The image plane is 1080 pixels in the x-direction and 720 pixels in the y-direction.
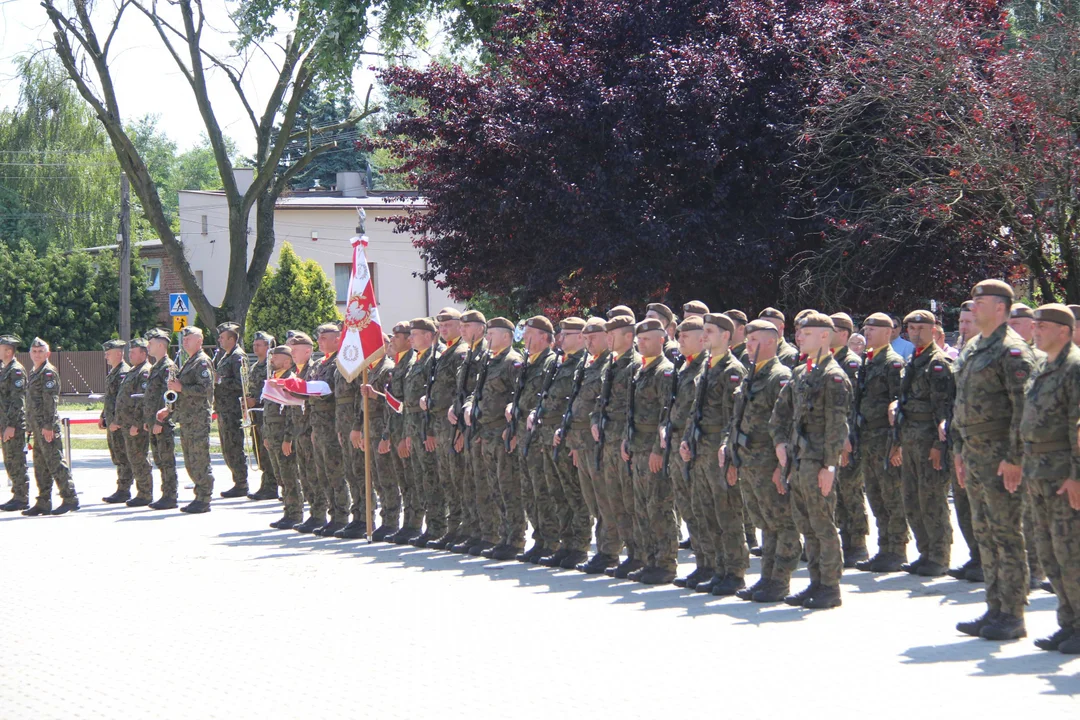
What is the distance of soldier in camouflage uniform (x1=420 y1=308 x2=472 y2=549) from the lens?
12312mm

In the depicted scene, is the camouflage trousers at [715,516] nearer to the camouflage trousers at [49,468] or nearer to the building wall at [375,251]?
the camouflage trousers at [49,468]

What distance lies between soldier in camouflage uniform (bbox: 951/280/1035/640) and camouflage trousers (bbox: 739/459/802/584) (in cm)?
142

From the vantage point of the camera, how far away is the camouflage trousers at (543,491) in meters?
11.4

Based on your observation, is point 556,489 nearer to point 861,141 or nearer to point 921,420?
point 921,420

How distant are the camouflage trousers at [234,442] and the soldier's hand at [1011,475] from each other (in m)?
11.8

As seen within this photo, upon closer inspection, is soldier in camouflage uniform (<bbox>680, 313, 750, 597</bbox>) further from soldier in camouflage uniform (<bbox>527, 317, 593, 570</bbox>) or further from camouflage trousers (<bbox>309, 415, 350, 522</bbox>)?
camouflage trousers (<bbox>309, 415, 350, 522</bbox>)

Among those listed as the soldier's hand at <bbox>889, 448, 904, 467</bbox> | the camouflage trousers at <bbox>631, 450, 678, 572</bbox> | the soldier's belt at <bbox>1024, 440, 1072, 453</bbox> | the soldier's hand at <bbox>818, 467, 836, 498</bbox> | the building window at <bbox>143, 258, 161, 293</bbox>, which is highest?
the building window at <bbox>143, 258, 161, 293</bbox>

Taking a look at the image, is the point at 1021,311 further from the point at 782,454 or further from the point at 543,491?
the point at 543,491

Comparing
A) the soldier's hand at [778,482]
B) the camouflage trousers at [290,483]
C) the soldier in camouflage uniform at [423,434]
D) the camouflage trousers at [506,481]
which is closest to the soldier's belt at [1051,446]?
the soldier's hand at [778,482]

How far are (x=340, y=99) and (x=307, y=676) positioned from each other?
2037 centimetres

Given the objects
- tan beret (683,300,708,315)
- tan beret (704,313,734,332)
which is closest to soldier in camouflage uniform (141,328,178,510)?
tan beret (683,300,708,315)

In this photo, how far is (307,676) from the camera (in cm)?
732

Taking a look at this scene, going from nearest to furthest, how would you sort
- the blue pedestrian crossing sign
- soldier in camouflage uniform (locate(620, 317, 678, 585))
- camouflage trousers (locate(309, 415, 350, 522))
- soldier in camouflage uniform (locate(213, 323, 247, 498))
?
1. soldier in camouflage uniform (locate(620, 317, 678, 585))
2. camouflage trousers (locate(309, 415, 350, 522))
3. soldier in camouflage uniform (locate(213, 323, 247, 498))
4. the blue pedestrian crossing sign

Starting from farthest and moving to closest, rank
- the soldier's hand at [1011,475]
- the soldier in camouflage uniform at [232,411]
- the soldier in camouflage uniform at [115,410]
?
1. the soldier in camouflage uniform at [232,411]
2. the soldier in camouflage uniform at [115,410]
3. the soldier's hand at [1011,475]
